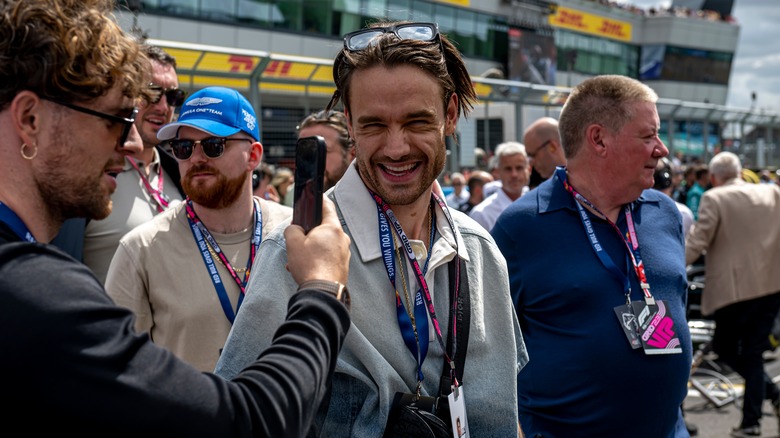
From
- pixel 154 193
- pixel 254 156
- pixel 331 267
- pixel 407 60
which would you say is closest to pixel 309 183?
pixel 331 267

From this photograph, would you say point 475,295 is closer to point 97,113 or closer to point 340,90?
point 340,90

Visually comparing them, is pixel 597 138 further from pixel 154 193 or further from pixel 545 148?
pixel 545 148

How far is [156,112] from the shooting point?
13.7ft

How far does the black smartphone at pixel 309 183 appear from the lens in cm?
178

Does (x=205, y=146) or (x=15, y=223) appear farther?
(x=205, y=146)

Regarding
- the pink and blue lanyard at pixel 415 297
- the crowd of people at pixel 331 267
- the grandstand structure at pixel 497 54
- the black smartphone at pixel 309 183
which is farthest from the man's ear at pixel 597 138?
the black smartphone at pixel 309 183

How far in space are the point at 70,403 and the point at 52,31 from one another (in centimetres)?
73

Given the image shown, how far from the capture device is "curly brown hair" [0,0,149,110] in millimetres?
1537

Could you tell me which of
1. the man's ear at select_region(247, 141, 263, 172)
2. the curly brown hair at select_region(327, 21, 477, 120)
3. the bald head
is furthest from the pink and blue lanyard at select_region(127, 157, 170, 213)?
the bald head

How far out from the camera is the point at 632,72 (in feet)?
164

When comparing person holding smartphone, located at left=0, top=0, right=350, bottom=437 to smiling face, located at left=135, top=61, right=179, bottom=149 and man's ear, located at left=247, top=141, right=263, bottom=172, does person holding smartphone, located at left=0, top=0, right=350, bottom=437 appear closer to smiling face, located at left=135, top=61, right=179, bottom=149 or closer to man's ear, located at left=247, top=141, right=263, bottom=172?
man's ear, located at left=247, top=141, right=263, bottom=172

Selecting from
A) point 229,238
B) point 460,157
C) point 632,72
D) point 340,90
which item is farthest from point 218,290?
point 632,72

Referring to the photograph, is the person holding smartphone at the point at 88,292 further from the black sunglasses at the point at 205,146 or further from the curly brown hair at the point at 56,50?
the black sunglasses at the point at 205,146

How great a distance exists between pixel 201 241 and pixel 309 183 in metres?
1.49
